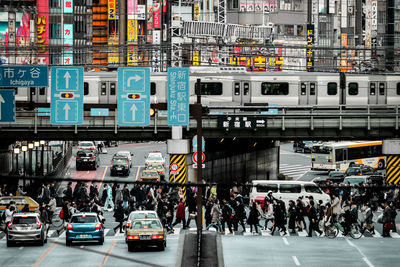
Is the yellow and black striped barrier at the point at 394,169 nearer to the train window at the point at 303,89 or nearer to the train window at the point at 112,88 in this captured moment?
the train window at the point at 303,89

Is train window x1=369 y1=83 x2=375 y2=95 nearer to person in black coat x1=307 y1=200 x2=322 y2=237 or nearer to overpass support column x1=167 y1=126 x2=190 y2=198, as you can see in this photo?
overpass support column x1=167 y1=126 x2=190 y2=198

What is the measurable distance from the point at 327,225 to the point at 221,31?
55799mm

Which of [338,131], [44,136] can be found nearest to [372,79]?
[338,131]

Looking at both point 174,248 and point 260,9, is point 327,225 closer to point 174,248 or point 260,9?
point 174,248

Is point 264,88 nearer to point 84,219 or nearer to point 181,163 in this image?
point 181,163

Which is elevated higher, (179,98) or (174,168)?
(179,98)

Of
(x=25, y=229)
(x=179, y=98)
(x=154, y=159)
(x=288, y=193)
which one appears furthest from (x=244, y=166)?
(x=25, y=229)

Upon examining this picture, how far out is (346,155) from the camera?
6850 cm

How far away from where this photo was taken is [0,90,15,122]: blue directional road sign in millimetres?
29766

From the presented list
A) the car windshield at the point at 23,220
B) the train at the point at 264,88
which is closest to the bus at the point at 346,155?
the train at the point at 264,88

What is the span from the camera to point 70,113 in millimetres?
30359

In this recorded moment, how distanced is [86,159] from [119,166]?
4499 mm

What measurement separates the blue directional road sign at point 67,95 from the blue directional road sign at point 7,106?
1.51m

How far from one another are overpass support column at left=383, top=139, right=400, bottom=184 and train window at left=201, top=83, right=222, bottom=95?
1105 centimetres
